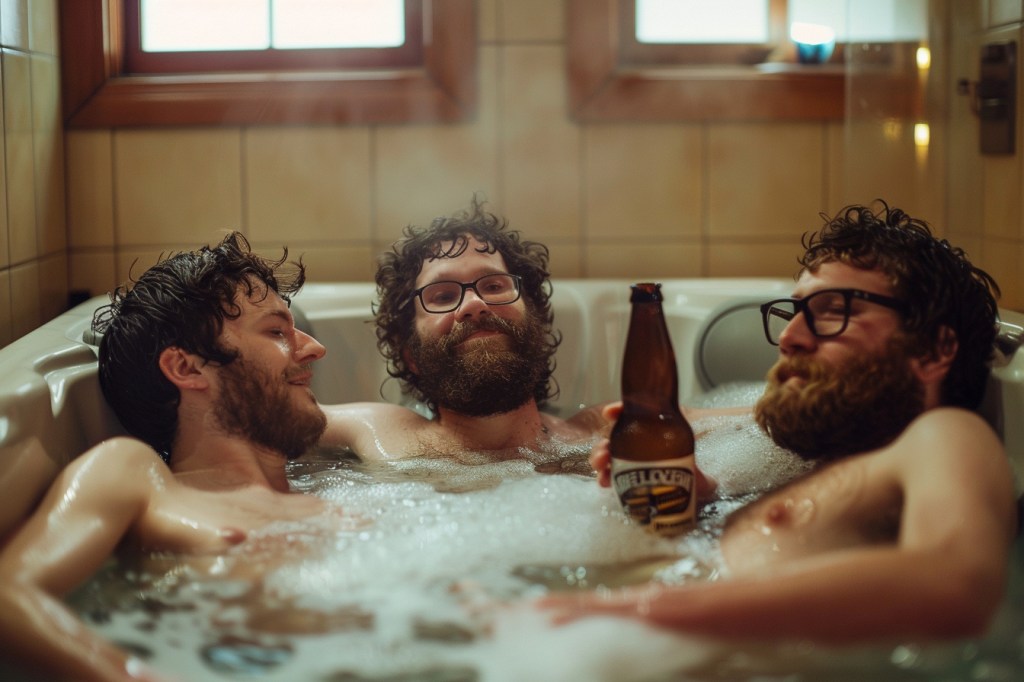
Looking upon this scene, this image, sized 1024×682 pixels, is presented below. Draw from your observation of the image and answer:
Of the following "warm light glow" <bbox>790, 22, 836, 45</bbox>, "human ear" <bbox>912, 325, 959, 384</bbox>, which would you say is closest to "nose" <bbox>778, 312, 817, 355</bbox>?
"human ear" <bbox>912, 325, 959, 384</bbox>

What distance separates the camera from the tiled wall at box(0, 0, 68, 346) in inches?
85.0

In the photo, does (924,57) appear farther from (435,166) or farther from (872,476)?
(872,476)

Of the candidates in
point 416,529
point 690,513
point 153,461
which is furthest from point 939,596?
point 153,461

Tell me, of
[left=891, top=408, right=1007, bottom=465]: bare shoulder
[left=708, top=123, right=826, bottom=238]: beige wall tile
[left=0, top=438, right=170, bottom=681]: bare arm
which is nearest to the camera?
[left=0, top=438, right=170, bottom=681]: bare arm

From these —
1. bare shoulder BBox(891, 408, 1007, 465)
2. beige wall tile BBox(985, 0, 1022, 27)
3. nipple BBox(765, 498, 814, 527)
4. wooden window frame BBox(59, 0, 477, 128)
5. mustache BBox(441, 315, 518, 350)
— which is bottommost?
nipple BBox(765, 498, 814, 527)

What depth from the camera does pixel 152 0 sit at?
2.73m

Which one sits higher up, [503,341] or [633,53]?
[633,53]

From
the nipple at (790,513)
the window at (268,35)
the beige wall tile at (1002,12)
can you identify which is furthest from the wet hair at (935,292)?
the window at (268,35)

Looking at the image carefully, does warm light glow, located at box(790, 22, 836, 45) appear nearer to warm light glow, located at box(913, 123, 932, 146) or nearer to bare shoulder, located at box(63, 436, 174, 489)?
warm light glow, located at box(913, 123, 932, 146)

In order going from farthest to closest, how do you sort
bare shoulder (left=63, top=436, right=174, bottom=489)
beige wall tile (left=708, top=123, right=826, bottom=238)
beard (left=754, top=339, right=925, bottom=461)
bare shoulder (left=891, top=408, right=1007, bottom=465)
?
beige wall tile (left=708, top=123, right=826, bottom=238)
beard (left=754, top=339, right=925, bottom=461)
bare shoulder (left=63, top=436, right=174, bottom=489)
bare shoulder (left=891, top=408, right=1007, bottom=465)

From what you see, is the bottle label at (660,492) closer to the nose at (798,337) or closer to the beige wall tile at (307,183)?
the nose at (798,337)

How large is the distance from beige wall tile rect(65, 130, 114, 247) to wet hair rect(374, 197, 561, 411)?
3.03 feet

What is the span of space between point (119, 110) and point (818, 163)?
178 cm

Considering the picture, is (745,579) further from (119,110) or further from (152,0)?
(152,0)
